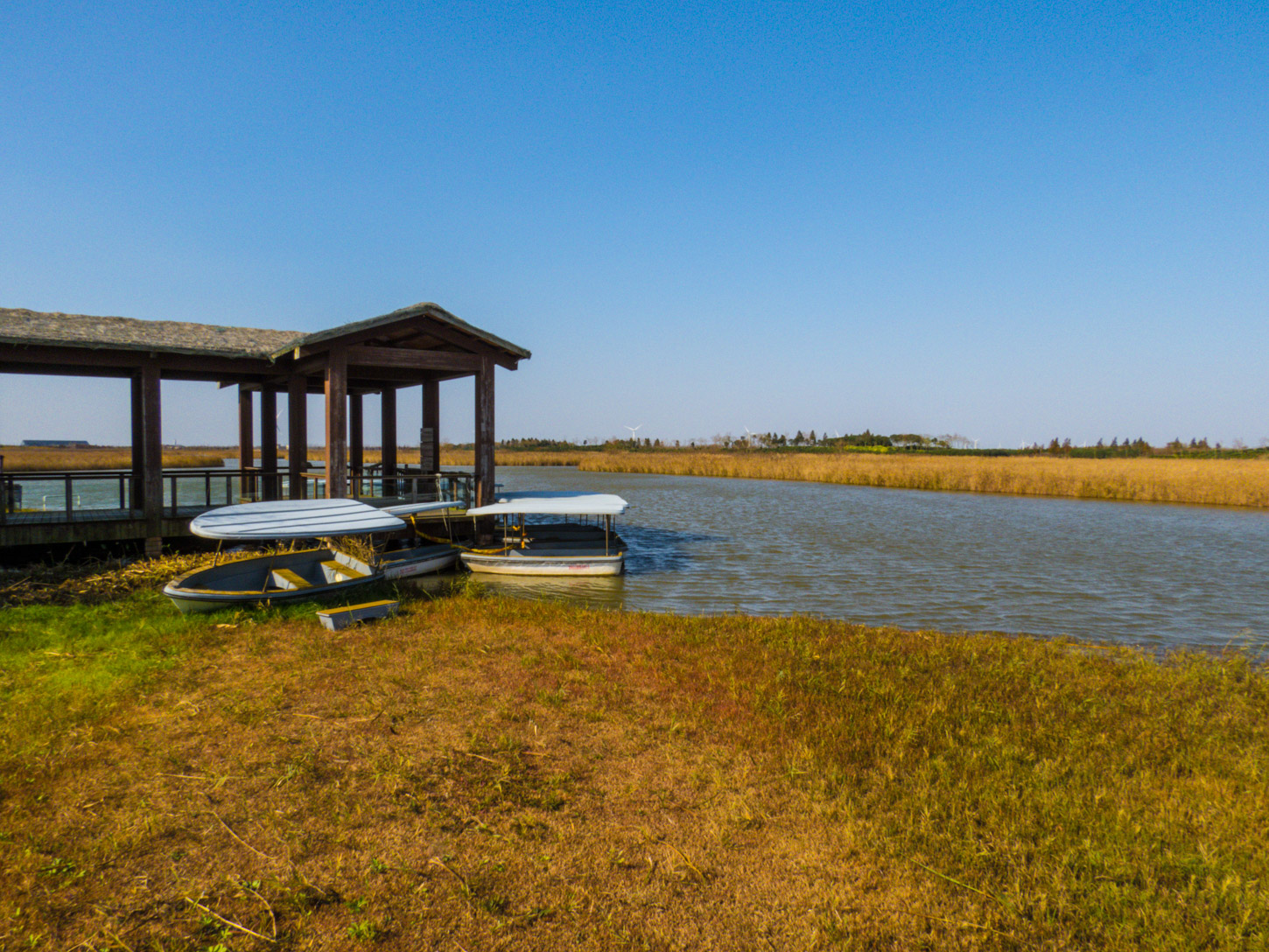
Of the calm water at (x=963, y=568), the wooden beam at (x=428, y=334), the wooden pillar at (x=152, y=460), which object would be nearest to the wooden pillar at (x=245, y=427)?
the wooden pillar at (x=152, y=460)

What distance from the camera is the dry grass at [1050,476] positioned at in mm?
38656

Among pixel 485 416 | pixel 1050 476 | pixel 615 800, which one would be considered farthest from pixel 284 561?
pixel 1050 476

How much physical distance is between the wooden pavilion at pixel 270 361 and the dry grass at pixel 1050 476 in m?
38.3

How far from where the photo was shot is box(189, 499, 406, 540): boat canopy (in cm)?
1102

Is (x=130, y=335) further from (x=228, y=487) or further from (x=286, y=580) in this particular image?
(x=286, y=580)

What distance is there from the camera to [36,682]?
8016mm

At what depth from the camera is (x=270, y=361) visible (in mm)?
18531

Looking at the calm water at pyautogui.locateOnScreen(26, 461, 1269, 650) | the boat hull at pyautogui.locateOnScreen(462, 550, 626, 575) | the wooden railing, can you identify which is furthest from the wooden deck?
the calm water at pyautogui.locateOnScreen(26, 461, 1269, 650)

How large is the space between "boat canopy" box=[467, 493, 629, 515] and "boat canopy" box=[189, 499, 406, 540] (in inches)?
155

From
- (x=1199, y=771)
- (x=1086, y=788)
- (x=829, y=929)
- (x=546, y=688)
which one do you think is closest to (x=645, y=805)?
(x=829, y=929)

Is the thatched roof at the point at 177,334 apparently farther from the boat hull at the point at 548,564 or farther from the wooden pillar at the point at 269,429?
the boat hull at the point at 548,564

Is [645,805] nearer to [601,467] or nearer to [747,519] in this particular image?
[747,519]

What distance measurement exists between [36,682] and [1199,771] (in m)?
12.9

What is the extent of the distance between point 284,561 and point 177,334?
25.6 ft
